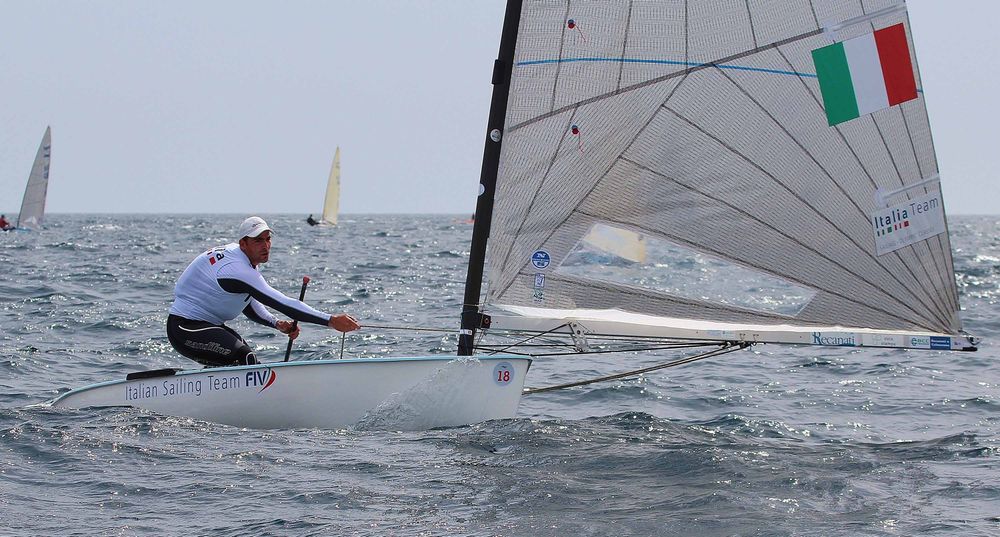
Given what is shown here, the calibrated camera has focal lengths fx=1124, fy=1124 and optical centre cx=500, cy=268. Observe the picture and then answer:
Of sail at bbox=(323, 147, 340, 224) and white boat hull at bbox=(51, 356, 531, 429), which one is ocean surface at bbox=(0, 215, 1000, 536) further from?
sail at bbox=(323, 147, 340, 224)

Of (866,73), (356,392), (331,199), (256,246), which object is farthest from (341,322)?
(331,199)

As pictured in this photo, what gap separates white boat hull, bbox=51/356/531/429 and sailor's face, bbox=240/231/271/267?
813mm

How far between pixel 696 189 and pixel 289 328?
112 inches

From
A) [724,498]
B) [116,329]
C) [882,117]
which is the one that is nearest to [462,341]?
[724,498]

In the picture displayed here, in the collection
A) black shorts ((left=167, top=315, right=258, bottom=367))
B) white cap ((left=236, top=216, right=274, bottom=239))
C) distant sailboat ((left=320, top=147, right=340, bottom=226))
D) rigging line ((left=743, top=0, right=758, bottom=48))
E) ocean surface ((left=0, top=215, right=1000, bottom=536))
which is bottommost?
ocean surface ((left=0, top=215, right=1000, bottom=536))

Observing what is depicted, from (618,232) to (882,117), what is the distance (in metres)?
1.68

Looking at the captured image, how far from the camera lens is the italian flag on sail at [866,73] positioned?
6570 mm

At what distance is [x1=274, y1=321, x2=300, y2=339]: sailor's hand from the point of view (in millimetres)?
7377

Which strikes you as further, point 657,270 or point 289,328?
point 289,328

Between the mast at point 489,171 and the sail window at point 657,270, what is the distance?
0.52 meters

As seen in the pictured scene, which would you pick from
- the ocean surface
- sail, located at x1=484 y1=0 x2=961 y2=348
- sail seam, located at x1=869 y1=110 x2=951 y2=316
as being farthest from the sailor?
sail seam, located at x1=869 y1=110 x2=951 y2=316

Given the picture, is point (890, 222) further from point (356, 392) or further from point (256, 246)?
point (256, 246)

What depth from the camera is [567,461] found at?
5.99 m

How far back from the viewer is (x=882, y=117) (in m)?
6.59
